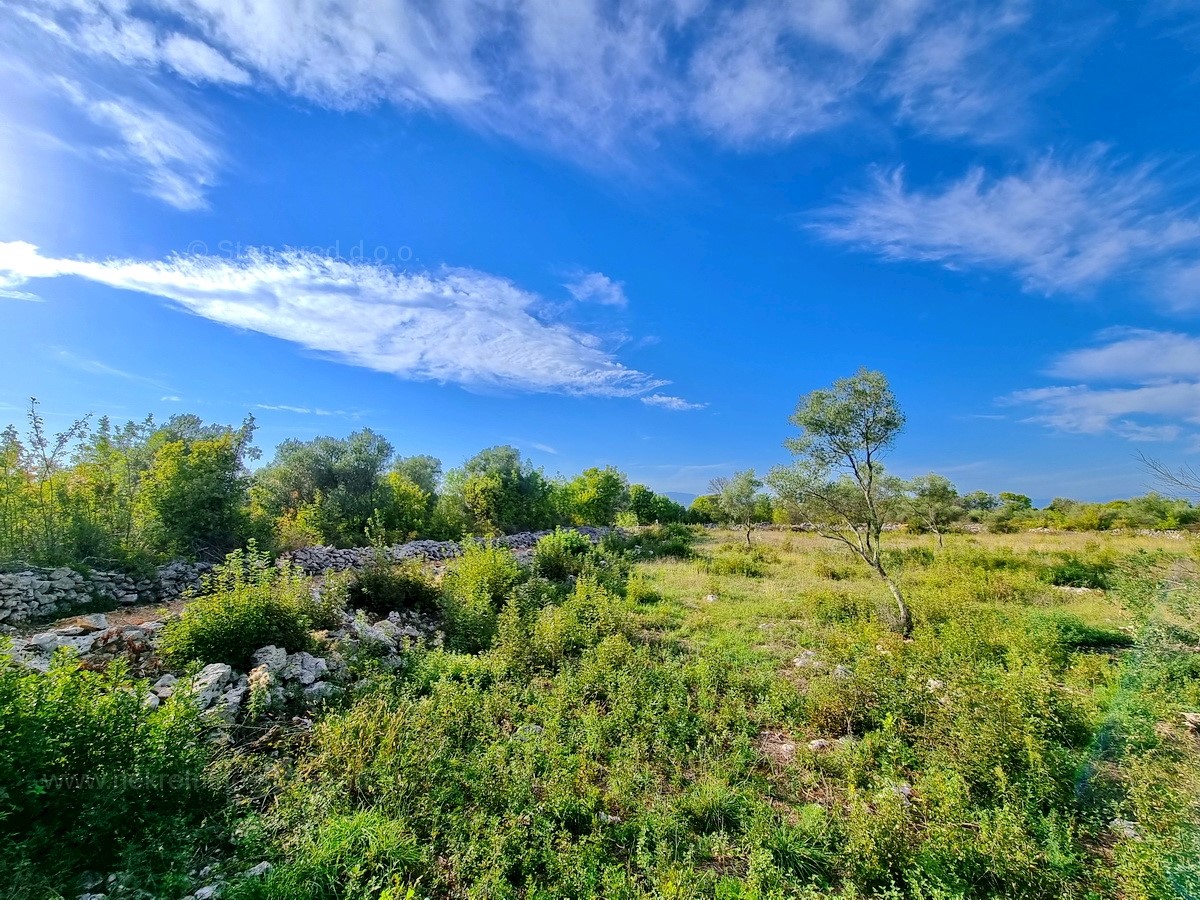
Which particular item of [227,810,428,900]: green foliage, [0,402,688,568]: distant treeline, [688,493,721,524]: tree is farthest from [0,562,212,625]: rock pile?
[688,493,721,524]: tree

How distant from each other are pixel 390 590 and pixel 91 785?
6.33 m

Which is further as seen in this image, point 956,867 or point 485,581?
point 485,581

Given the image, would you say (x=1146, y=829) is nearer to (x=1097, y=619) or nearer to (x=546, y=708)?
(x=546, y=708)

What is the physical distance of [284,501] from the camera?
1766 cm

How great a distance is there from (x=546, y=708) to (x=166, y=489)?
10952 mm

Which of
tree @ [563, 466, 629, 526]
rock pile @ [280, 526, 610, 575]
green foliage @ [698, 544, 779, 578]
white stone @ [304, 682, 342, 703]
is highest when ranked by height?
tree @ [563, 466, 629, 526]

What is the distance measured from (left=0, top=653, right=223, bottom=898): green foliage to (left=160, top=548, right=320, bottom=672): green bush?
1681mm

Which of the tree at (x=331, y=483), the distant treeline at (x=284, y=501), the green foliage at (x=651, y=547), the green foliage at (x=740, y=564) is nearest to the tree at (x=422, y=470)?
the distant treeline at (x=284, y=501)

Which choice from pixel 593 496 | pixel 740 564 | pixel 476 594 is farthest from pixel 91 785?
pixel 593 496

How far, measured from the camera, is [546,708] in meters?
5.59

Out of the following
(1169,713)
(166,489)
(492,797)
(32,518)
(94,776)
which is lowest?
(492,797)

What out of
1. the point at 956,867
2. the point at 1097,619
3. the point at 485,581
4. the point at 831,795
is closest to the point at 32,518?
the point at 485,581

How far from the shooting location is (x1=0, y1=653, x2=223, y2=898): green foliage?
2.80 m

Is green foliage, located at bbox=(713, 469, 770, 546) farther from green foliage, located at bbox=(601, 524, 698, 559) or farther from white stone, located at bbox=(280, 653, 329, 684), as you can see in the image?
white stone, located at bbox=(280, 653, 329, 684)
